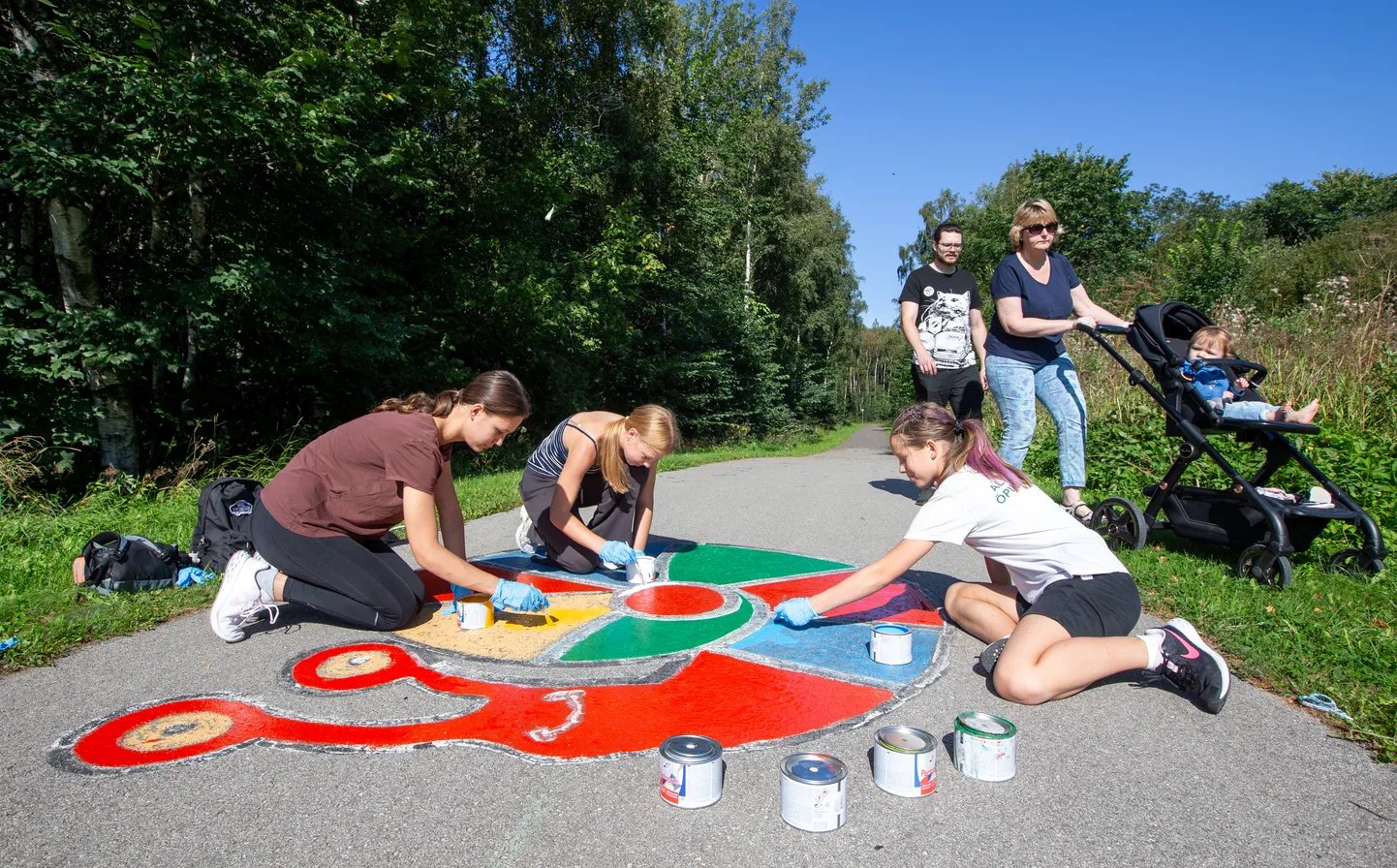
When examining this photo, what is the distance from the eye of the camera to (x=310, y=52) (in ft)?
26.8

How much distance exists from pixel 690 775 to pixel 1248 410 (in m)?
3.99

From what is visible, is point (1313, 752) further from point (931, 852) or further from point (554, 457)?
point (554, 457)

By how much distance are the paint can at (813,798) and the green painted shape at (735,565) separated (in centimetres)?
253

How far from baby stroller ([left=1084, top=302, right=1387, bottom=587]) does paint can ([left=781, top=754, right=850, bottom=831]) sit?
3381mm

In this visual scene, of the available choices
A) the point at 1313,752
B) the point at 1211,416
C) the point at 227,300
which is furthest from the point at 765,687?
the point at 227,300

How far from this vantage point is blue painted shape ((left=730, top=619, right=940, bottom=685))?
10.3ft

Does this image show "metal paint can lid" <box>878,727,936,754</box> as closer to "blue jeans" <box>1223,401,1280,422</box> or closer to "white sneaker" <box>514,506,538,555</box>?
"blue jeans" <box>1223,401,1280,422</box>

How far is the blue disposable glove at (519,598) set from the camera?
3514 millimetres

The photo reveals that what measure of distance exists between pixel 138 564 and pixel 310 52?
6366 mm

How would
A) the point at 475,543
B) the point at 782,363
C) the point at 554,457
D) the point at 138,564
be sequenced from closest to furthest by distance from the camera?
the point at 138,564, the point at 554,457, the point at 475,543, the point at 782,363

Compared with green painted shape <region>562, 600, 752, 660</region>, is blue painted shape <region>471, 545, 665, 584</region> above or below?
below

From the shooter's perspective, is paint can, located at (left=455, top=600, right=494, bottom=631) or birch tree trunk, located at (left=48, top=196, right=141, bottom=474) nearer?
paint can, located at (left=455, top=600, right=494, bottom=631)

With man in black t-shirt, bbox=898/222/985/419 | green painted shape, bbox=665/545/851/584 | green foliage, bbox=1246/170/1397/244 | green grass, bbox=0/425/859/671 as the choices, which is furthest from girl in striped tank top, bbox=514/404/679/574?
green foliage, bbox=1246/170/1397/244

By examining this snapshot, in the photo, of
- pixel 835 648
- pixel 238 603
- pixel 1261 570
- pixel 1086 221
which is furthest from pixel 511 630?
pixel 1086 221
